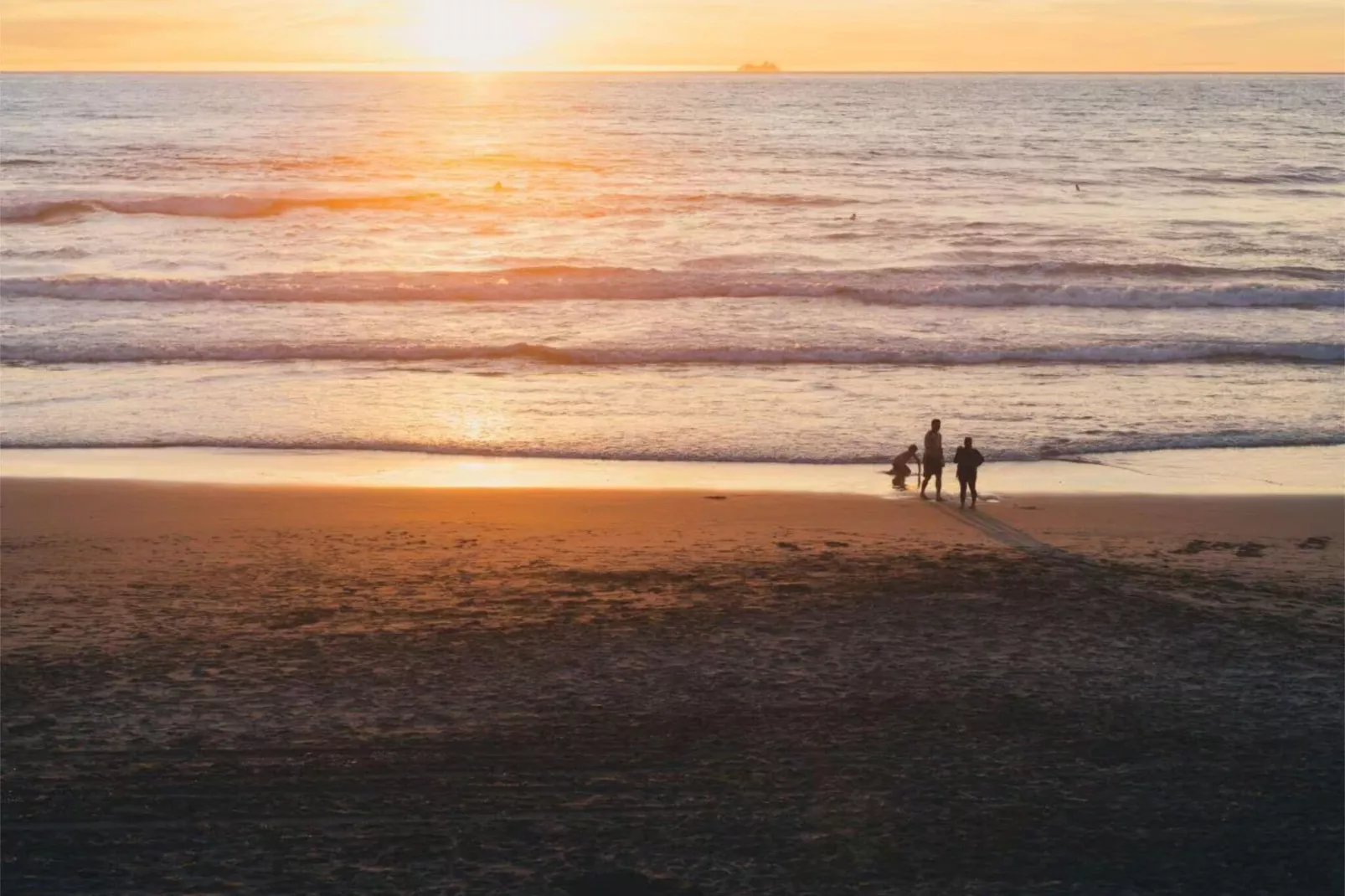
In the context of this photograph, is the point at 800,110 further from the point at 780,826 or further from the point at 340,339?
the point at 780,826

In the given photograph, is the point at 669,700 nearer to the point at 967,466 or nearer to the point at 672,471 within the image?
the point at 967,466

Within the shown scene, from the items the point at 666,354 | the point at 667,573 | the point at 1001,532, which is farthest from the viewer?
the point at 666,354

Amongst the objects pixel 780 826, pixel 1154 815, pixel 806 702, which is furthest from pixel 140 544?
pixel 1154 815

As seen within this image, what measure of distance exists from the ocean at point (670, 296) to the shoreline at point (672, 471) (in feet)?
1.69

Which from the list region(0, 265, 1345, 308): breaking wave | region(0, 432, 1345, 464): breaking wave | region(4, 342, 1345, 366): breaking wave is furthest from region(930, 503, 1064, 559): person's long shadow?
region(0, 265, 1345, 308): breaking wave

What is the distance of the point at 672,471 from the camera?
1752cm

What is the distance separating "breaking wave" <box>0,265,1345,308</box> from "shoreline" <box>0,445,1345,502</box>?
43.1ft

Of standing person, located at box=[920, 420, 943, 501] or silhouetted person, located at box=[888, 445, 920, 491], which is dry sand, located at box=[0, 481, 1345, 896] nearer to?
standing person, located at box=[920, 420, 943, 501]

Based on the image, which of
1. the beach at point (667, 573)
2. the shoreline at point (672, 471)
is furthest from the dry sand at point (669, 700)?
the shoreline at point (672, 471)

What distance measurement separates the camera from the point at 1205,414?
20781 millimetres

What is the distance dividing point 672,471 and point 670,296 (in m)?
14.5

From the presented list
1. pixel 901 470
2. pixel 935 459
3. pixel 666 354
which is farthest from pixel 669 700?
pixel 666 354

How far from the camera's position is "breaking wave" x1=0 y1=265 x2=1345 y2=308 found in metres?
31.2

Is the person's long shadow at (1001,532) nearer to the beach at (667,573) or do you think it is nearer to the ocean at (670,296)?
the beach at (667,573)
